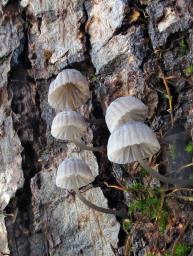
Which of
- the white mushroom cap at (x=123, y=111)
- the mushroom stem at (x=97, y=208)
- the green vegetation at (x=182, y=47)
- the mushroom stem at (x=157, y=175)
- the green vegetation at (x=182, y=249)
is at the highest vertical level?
the green vegetation at (x=182, y=47)

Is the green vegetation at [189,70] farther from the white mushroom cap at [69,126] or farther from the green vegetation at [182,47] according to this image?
the white mushroom cap at [69,126]

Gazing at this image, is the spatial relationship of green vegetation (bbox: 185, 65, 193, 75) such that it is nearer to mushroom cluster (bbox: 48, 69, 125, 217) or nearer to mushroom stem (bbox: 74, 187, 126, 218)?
mushroom cluster (bbox: 48, 69, 125, 217)

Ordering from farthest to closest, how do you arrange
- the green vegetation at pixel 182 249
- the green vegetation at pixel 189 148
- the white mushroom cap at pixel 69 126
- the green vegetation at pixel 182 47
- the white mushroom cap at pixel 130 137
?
the white mushroom cap at pixel 69 126 < the green vegetation at pixel 182 47 < the green vegetation at pixel 189 148 < the green vegetation at pixel 182 249 < the white mushroom cap at pixel 130 137

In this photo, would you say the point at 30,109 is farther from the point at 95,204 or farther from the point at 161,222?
the point at 161,222

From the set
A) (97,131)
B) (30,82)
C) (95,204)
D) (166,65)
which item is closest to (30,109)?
(30,82)

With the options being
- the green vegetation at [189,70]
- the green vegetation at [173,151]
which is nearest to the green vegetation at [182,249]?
the green vegetation at [173,151]

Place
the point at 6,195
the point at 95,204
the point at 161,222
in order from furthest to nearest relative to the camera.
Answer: the point at 6,195 → the point at 95,204 → the point at 161,222
